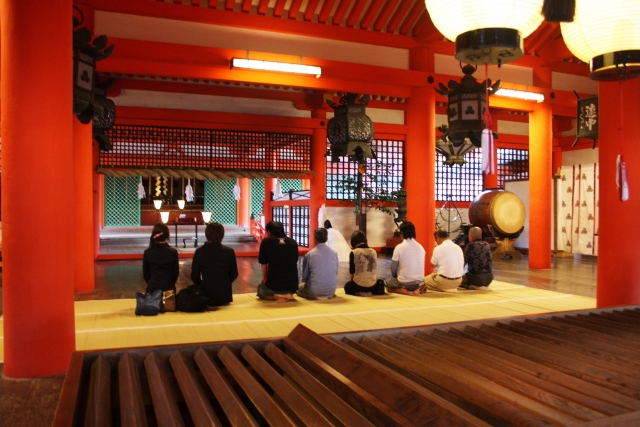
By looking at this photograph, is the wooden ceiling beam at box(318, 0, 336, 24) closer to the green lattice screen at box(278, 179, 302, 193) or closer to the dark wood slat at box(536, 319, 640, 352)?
the dark wood slat at box(536, 319, 640, 352)

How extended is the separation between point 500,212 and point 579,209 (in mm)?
1706

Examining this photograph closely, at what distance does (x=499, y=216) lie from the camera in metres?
12.2

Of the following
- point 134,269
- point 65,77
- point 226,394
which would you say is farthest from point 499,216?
point 226,394

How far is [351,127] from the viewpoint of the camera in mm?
7625

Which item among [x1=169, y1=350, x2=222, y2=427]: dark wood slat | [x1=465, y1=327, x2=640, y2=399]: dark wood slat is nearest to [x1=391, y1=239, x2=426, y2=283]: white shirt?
[x1=465, y1=327, x2=640, y2=399]: dark wood slat

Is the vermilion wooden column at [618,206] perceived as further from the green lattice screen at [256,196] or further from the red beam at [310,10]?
the green lattice screen at [256,196]

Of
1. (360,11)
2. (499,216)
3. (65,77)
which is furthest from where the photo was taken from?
(499,216)

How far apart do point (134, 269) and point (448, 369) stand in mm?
8039

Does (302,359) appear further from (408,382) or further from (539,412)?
(539,412)

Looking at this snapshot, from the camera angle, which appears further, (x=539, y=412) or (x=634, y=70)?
(x=634, y=70)

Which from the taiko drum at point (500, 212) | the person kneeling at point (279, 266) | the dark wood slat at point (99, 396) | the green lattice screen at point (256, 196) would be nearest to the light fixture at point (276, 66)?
the person kneeling at point (279, 266)

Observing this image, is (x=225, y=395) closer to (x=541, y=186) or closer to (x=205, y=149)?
(x=541, y=186)

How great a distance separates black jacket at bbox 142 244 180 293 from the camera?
5438mm

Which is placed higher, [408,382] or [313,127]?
[313,127]
